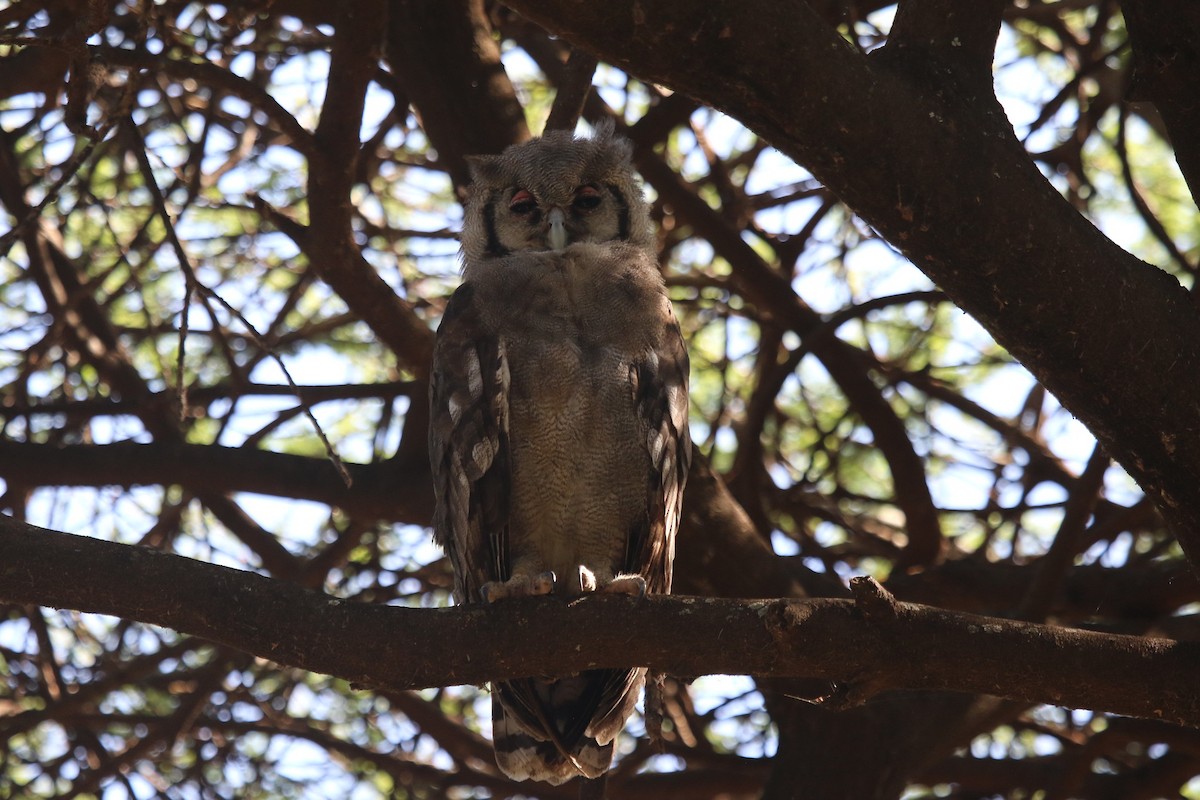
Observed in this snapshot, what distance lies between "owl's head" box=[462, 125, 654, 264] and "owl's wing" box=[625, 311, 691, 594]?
498 mm

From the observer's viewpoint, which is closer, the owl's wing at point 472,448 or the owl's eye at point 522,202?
the owl's wing at point 472,448

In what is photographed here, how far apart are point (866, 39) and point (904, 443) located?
1724 mm

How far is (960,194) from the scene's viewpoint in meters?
2.40

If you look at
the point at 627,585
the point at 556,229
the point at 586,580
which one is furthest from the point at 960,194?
the point at 556,229

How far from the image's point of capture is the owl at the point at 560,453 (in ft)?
10.6

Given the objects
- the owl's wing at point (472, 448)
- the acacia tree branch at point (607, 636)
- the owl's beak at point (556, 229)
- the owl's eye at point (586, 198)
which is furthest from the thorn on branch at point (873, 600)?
the owl's eye at point (586, 198)

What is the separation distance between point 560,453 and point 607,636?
883 mm

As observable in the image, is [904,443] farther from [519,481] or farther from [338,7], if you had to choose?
[338,7]

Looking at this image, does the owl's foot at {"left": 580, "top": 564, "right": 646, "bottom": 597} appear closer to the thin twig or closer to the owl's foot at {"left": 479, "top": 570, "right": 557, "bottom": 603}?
the owl's foot at {"left": 479, "top": 570, "right": 557, "bottom": 603}

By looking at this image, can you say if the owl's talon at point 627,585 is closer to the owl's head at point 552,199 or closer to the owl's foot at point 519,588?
the owl's foot at point 519,588

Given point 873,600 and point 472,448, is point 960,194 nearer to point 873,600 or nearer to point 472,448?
point 873,600

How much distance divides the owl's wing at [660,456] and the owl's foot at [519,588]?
429 millimetres

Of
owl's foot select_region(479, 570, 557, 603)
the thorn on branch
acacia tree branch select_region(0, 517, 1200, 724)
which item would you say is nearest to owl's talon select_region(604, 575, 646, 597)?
owl's foot select_region(479, 570, 557, 603)

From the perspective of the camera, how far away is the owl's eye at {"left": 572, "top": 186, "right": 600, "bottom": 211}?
12.4 feet
